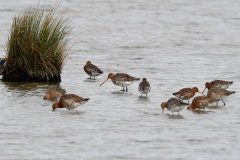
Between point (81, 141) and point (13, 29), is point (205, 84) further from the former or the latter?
point (81, 141)

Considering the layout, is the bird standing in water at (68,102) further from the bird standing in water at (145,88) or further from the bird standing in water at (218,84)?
the bird standing in water at (218,84)

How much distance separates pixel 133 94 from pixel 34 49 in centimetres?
258

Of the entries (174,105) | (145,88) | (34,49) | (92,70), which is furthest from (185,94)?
(34,49)

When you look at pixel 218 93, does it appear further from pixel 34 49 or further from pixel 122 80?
pixel 34 49

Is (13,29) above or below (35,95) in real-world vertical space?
above

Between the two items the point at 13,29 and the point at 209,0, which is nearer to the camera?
the point at 13,29

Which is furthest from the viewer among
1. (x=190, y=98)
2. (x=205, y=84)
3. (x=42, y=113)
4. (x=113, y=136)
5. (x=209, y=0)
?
(x=209, y=0)

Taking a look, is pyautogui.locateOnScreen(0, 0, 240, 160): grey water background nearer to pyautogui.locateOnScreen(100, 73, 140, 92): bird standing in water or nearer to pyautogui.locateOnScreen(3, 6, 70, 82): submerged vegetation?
pyautogui.locateOnScreen(100, 73, 140, 92): bird standing in water

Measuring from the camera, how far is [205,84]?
62.3 ft

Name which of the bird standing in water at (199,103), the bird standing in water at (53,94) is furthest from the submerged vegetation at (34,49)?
the bird standing in water at (199,103)

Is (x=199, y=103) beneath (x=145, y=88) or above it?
beneath

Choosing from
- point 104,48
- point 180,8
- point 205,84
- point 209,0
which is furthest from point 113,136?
point 209,0

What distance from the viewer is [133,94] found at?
1886 centimetres

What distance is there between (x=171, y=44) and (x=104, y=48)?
2.61m
